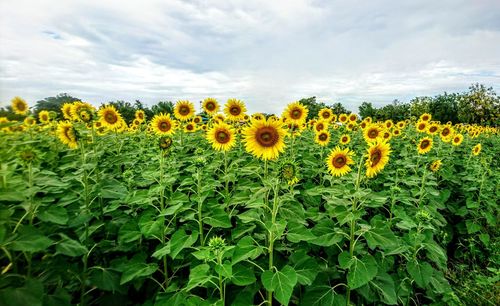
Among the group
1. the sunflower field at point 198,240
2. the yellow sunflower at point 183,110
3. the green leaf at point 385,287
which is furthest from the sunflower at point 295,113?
the green leaf at point 385,287

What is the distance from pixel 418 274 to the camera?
9.11 feet

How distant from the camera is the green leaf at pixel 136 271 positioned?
2432mm

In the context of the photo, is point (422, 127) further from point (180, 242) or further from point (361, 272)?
point (180, 242)

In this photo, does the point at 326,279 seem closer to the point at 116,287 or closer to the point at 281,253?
the point at 281,253

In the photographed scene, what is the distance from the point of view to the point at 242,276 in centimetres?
220

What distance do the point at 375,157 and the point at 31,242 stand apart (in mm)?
2986

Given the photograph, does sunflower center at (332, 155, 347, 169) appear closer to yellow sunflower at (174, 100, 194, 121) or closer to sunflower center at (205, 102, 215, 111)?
yellow sunflower at (174, 100, 194, 121)

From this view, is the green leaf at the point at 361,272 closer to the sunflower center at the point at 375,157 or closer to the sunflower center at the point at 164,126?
the sunflower center at the point at 375,157

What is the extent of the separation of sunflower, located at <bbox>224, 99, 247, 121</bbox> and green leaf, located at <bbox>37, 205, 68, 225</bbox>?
3.78 metres

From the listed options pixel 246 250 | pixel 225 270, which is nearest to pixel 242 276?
pixel 246 250

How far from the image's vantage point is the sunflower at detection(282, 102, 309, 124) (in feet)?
17.1

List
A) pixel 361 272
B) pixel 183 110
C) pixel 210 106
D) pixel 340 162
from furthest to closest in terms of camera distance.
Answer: pixel 210 106 → pixel 183 110 → pixel 340 162 → pixel 361 272

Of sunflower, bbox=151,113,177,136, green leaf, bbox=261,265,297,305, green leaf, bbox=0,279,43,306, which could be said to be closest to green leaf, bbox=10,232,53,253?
green leaf, bbox=0,279,43,306

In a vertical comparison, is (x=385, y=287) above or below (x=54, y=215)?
below
